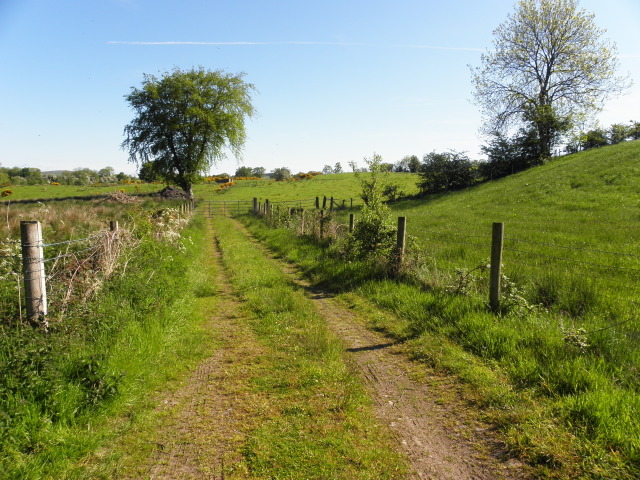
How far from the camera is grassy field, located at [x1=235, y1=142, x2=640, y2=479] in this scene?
134 inches

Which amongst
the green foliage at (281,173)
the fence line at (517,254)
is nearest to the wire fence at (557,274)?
the fence line at (517,254)

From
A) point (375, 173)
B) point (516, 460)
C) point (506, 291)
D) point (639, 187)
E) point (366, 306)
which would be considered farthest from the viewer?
point (639, 187)

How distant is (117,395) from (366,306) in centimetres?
476

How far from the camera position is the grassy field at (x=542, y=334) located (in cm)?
341

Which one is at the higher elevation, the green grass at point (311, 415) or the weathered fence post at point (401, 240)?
the weathered fence post at point (401, 240)

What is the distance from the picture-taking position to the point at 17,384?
3.53 meters

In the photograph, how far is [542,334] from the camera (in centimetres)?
523

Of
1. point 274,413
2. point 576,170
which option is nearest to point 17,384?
→ point 274,413

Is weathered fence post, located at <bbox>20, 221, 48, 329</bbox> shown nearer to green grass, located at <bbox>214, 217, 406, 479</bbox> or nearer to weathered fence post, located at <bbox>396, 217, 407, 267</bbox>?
green grass, located at <bbox>214, 217, 406, 479</bbox>

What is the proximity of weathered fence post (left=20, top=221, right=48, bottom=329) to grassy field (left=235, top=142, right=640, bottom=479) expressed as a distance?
4770 mm

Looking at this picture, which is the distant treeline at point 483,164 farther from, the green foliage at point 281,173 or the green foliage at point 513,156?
the green foliage at point 281,173

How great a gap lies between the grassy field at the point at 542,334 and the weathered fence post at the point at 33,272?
15.7 feet

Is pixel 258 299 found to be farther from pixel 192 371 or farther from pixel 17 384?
pixel 17 384

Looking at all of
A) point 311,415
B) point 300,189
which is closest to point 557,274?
point 311,415
